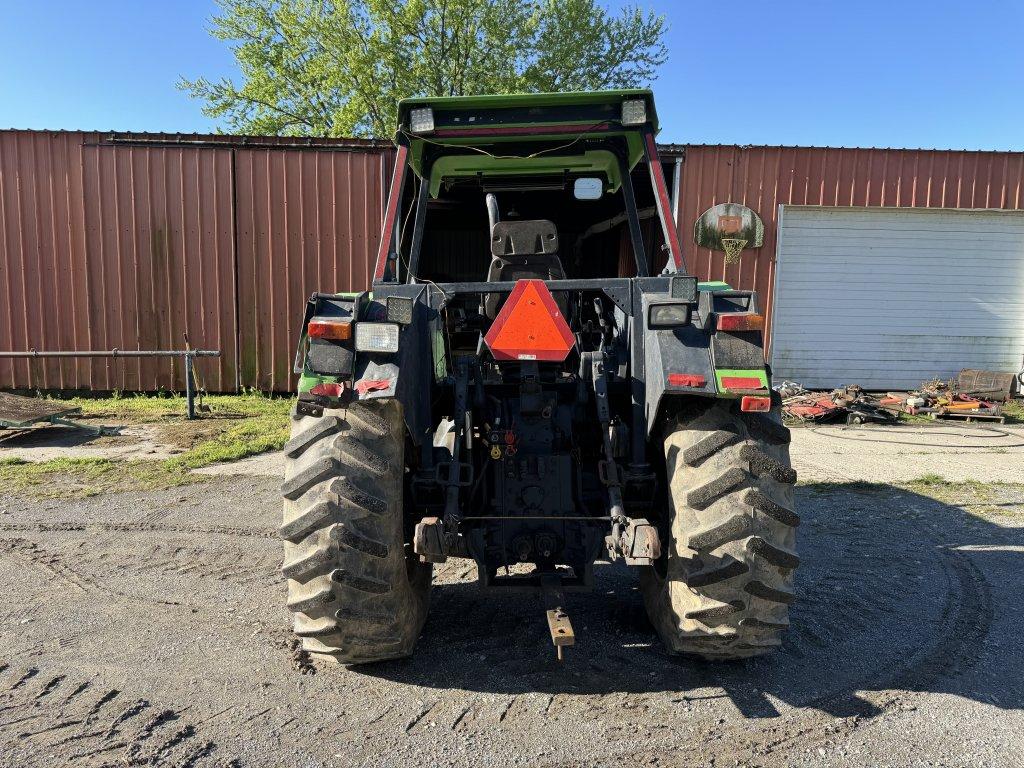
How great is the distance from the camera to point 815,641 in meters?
3.05

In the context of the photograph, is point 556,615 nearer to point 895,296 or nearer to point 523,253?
point 523,253

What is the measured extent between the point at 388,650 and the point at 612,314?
86.3 inches

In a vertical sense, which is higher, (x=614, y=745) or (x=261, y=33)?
(x=261, y=33)

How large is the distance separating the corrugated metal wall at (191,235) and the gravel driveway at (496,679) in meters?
7.09

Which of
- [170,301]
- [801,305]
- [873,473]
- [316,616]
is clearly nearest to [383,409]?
[316,616]

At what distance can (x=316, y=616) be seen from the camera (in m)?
2.49

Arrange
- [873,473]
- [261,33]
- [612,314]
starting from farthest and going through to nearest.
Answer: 1. [261,33]
2. [873,473]
3. [612,314]

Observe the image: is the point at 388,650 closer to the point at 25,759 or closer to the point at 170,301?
the point at 25,759

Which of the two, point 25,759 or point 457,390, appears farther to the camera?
point 457,390

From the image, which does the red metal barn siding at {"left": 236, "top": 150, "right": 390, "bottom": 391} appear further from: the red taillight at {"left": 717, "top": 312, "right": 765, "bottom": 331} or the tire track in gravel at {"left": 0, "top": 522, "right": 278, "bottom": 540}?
the red taillight at {"left": 717, "top": 312, "right": 765, "bottom": 331}

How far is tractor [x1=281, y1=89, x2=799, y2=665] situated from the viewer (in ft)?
8.11

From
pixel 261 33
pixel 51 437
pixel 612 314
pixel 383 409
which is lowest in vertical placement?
pixel 51 437

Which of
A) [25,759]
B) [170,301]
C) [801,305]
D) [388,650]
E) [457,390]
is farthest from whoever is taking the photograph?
[801,305]

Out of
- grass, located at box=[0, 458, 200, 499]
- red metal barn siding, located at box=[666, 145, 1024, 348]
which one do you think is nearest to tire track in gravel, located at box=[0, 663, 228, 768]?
grass, located at box=[0, 458, 200, 499]
